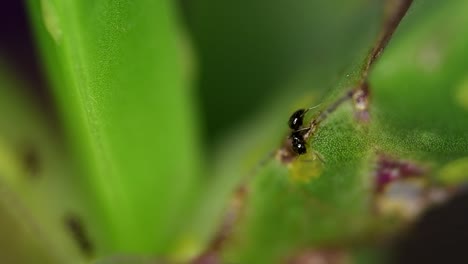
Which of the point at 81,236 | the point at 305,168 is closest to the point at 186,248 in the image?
the point at 81,236

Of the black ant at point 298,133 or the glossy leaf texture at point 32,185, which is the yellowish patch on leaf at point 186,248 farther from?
the black ant at point 298,133

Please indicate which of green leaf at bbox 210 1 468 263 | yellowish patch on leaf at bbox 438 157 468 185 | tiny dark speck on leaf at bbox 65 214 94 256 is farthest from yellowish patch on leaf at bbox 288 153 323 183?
tiny dark speck on leaf at bbox 65 214 94 256

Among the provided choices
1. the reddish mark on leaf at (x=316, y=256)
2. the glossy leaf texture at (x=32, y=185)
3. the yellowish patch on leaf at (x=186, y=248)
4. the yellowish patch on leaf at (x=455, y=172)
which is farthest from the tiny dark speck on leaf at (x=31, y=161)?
the yellowish patch on leaf at (x=455, y=172)

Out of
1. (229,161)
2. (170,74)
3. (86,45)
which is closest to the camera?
(86,45)

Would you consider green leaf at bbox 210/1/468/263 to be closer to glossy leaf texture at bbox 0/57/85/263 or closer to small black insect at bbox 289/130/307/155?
small black insect at bbox 289/130/307/155

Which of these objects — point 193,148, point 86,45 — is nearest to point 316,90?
point 193,148

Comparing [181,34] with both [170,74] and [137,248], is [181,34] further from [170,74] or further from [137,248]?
[137,248]

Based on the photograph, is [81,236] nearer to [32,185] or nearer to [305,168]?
[32,185]
